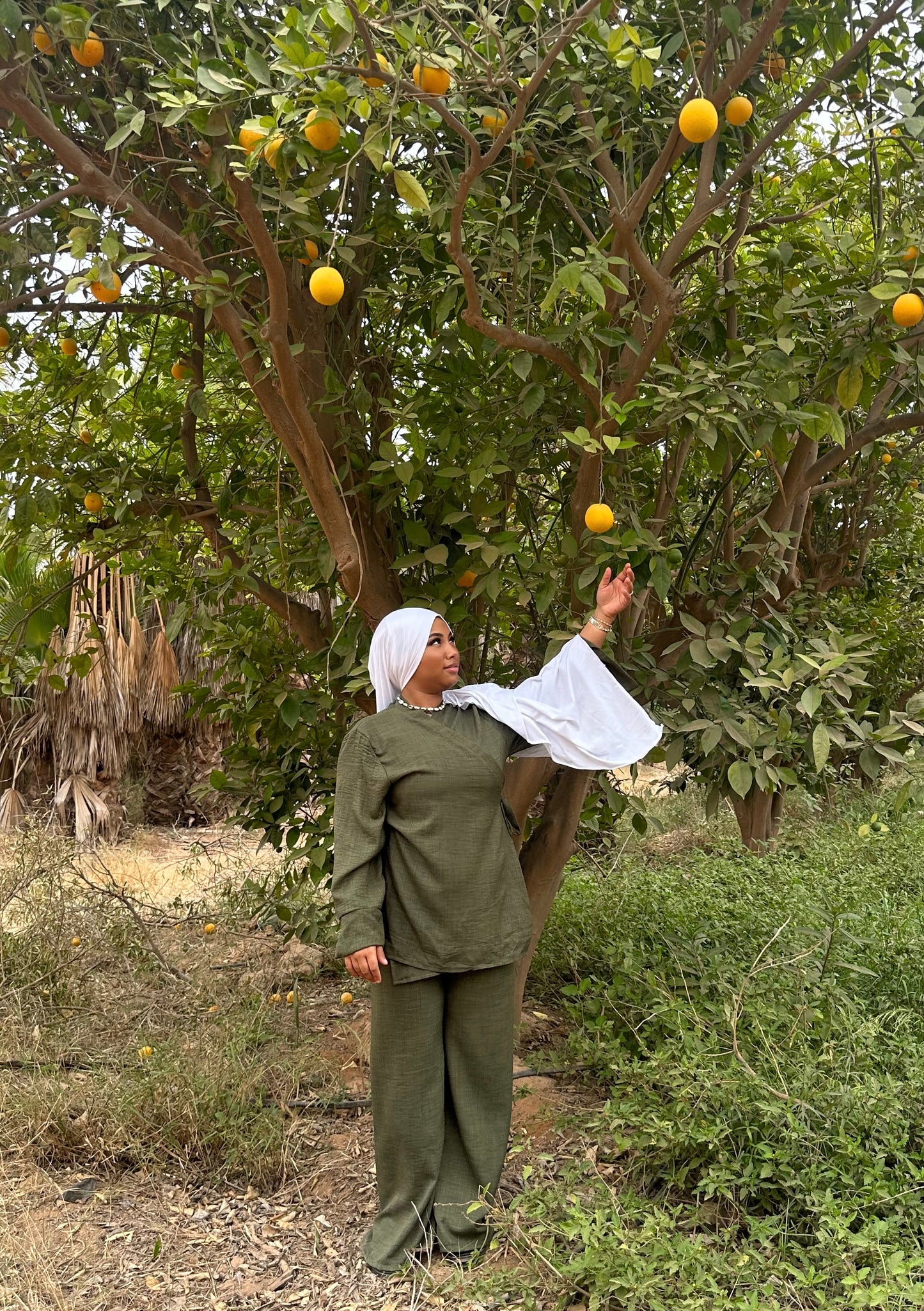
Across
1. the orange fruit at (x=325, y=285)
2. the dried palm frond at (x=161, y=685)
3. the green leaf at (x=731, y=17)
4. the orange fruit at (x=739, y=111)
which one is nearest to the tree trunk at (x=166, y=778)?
the dried palm frond at (x=161, y=685)

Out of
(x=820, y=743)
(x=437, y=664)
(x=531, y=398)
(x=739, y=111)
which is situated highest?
(x=739, y=111)

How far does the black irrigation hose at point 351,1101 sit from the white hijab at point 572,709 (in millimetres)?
1234

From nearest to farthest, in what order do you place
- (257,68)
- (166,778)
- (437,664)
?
(257,68) < (437,664) < (166,778)

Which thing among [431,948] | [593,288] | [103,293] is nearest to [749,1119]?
[431,948]

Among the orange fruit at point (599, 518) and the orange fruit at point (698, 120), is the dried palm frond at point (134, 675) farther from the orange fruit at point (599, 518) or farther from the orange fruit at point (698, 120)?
the orange fruit at point (698, 120)

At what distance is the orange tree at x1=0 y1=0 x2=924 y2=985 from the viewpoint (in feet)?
7.63

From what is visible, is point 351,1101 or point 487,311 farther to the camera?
point 351,1101

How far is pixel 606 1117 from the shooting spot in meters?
2.89

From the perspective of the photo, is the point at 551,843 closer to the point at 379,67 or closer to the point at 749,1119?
the point at 749,1119

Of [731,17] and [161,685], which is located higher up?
[731,17]

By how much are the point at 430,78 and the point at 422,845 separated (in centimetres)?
157

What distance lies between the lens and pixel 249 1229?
282cm

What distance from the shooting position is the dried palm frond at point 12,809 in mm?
8398

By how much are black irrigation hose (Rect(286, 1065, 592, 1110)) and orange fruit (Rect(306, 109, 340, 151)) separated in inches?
100
